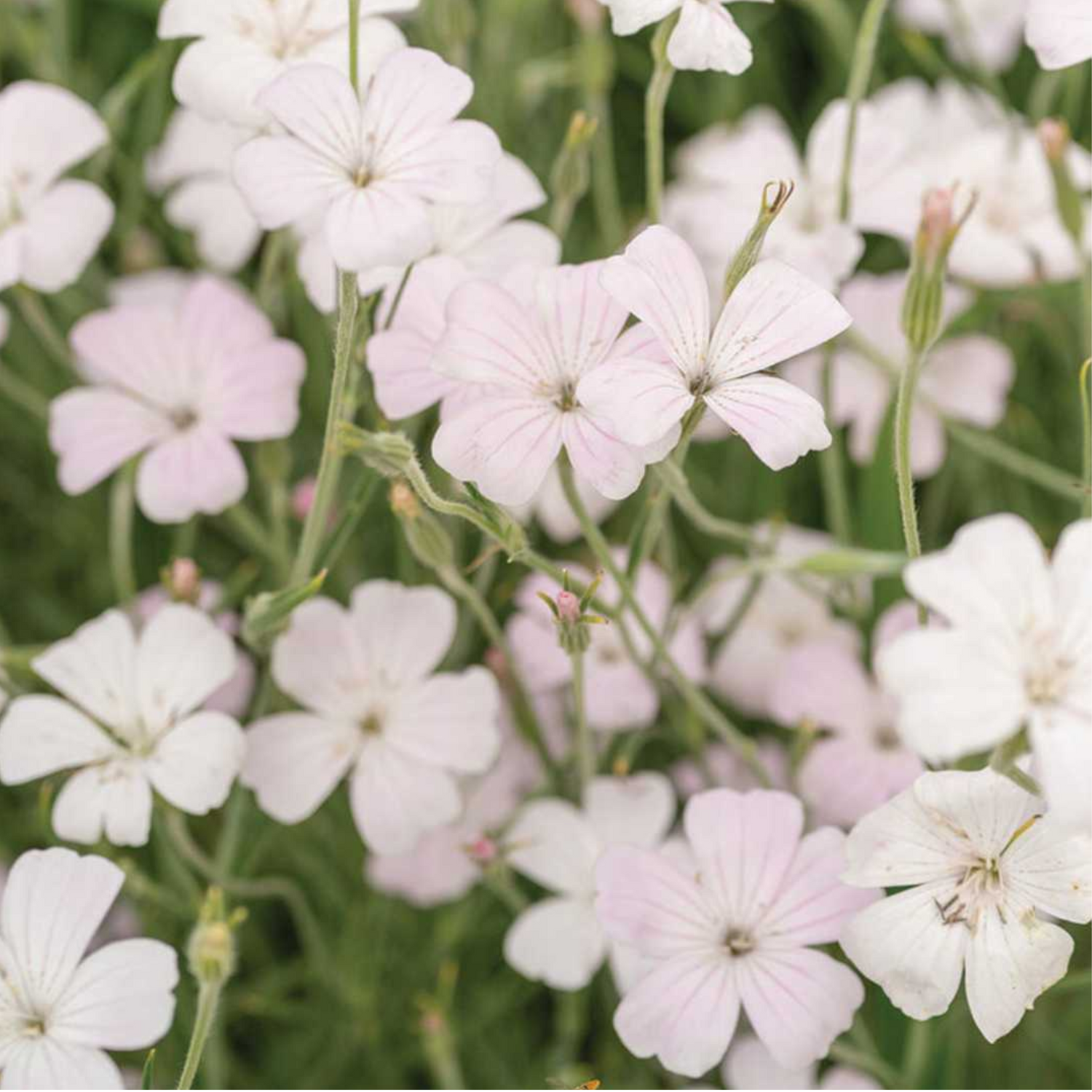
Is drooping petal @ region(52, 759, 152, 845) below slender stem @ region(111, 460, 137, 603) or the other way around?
below

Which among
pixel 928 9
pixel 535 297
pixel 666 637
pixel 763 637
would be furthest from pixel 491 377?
pixel 928 9

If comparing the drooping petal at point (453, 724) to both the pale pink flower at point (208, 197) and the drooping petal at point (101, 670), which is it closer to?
the drooping petal at point (101, 670)

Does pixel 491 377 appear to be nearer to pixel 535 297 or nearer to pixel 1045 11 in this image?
pixel 535 297

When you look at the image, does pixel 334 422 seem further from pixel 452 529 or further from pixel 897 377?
pixel 897 377

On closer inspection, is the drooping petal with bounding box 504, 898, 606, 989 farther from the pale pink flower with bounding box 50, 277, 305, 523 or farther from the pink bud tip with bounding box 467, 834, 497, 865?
the pale pink flower with bounding box 50, 277, 305, 523

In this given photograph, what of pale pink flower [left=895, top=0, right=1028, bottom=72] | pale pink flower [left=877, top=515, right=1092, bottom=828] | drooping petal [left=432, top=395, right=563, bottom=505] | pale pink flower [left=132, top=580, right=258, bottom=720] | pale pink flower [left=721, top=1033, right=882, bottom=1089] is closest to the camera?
pale pink flower [left=877, top=515, right=1092, bottom=828]

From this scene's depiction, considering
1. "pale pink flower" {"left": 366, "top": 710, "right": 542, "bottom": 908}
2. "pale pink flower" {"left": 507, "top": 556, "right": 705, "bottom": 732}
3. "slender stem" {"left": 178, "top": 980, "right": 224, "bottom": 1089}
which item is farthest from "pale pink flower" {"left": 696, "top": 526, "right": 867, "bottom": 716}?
"slender stem" {"left": 178, "top": 980, "right": 224, "bottom": 1089}

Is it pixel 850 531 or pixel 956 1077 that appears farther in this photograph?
pixel 850 531
